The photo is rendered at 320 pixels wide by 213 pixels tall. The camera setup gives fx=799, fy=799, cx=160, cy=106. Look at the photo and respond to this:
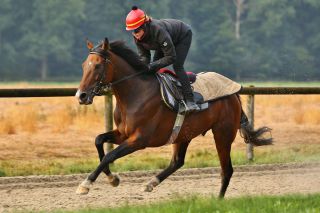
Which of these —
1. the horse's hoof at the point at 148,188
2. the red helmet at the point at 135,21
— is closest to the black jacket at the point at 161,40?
the red helmet at the point at 135,21

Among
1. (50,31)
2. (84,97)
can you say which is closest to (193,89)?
(84,97)

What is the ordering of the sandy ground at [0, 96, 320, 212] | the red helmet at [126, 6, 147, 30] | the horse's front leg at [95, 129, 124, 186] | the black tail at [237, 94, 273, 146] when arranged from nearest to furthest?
the red helmet at [126, 6, 147, 30] < the horse's front leg at [95, 129, 124, 186] < the sandy ground at [0, 96, 320, 212] < the black tail at [237, 94, 273, 146]

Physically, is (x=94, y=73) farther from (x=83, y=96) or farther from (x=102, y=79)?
(x=83, y=96)

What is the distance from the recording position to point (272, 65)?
58.8 meters

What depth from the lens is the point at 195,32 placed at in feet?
208

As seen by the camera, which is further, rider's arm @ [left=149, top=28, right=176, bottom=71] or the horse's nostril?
rider's arm @ [left=149, top=28, right=176, bottom=71]

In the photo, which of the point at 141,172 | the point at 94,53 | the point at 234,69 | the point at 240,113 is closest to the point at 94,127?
the point at 141,172

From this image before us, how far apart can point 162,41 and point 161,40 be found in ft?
0.05

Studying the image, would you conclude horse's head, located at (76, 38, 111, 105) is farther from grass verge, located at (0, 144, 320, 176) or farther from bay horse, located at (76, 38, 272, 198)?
grass verge, located at (0, 144, 320, 176)

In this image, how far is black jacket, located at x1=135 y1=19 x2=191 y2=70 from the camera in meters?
8.27

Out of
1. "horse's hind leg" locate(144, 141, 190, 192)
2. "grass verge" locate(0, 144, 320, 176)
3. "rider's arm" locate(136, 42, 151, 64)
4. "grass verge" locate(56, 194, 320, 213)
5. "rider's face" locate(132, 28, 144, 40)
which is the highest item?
"rider's face" locate(132, 28, 144, 40)

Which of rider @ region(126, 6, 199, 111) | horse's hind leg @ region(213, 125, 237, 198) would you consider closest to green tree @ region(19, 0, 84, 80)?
horse's hind leg @ region(213, 125, 237, 198)

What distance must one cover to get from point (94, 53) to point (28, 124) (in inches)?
378

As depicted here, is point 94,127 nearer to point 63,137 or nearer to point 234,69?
point 63,137
